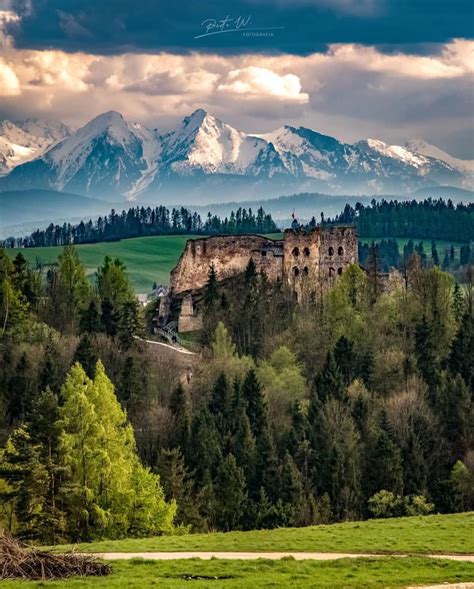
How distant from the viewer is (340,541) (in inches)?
1478

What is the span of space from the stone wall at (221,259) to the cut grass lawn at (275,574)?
7662 cm

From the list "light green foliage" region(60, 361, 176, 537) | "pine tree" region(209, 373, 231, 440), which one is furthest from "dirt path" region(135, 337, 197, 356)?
"light green foliage" region(60, 361, 176, 537)

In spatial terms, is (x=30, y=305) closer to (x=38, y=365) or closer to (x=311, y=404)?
(x=38, y=365)

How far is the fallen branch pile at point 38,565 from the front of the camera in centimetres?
2973

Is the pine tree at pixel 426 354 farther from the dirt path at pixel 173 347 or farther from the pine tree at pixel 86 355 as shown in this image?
the pine tree at pixel 86 355

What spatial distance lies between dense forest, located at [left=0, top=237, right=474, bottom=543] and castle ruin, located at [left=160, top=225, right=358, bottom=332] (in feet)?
6.91

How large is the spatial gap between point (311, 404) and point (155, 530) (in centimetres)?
2852

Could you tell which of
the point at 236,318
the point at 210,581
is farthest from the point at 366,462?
the point at 210,581

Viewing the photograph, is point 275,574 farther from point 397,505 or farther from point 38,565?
point 397,505

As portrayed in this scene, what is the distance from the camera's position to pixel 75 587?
94.1 feet

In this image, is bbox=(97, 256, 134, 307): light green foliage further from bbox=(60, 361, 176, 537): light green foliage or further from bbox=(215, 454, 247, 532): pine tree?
bbox=(60, 361, 176, 537): light green foliage

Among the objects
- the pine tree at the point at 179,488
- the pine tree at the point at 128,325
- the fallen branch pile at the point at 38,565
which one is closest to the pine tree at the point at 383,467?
the pine tree at the point at 179,488

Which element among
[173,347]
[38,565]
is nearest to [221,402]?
[173,347]

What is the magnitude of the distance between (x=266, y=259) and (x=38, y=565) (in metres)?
81.8
